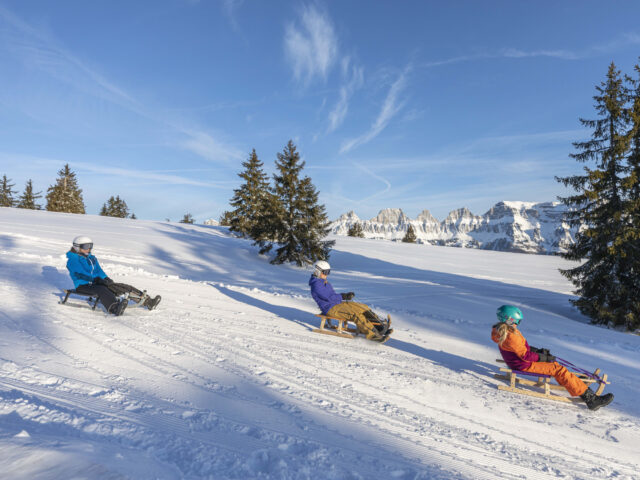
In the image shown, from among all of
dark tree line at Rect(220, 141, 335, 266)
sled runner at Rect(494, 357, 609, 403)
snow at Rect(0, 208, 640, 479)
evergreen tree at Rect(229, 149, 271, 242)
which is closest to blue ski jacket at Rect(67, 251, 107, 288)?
snow at Rect(0, 208, 640, 479)

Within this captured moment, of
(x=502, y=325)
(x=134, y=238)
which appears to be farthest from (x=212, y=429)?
(x=134, y=238)

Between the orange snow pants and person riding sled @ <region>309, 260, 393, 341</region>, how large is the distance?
Answer: 2471mm

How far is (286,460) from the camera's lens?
9.53 ft

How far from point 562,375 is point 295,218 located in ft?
57.8

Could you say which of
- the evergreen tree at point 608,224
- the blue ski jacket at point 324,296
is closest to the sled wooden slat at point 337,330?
the blue ski jacket at point 324,296

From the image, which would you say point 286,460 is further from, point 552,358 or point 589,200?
point 589,200

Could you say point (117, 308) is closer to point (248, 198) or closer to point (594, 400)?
point (594, 400)

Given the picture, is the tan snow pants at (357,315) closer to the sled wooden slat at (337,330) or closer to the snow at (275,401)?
the sled wooden slat at (337,330)

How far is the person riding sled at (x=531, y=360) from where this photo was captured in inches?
179

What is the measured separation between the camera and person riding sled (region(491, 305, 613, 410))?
456 cm

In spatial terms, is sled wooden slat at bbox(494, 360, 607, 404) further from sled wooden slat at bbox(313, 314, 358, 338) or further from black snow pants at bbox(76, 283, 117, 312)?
black snow pants at bbox(76, 283, 117, 312)

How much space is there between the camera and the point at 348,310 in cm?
698

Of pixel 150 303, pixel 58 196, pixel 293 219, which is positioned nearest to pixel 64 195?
pixel 58 196

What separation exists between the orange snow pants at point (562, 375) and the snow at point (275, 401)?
263mm
